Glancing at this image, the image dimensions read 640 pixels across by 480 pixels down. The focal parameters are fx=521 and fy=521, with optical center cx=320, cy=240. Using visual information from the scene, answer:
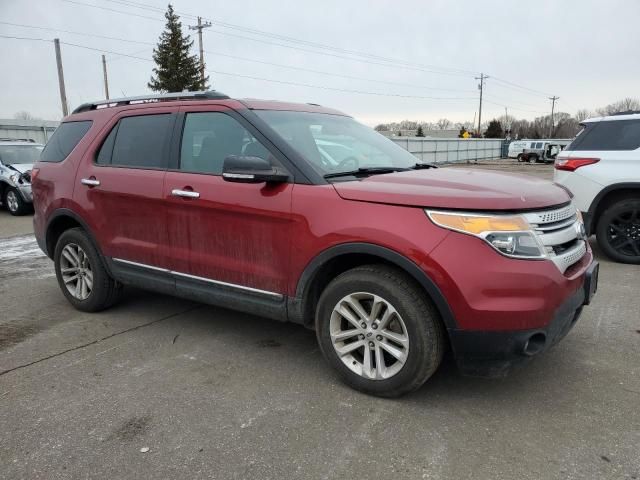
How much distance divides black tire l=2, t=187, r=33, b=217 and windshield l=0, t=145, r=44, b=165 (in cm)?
96

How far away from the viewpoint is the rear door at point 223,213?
3.35 m

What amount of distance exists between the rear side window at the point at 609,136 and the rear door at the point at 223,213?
4940mm

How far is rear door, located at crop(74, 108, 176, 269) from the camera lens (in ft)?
13.1

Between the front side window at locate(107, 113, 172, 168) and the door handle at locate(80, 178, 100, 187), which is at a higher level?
the front side window at locate(107, 113, 172, 168)

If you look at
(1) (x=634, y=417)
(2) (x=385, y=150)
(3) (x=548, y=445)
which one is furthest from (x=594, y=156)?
(3) (x=548, y=445)

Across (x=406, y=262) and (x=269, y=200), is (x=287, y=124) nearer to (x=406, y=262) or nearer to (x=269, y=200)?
(x=269, y=200)

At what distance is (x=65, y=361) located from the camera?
371 cm

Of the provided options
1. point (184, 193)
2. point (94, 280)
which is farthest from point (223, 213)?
point (94, 280)

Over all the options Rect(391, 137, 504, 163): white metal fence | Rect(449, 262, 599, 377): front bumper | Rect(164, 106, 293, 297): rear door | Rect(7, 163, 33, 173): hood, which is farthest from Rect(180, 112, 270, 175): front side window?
Rect(391, 137, 504, 163): white metal fence

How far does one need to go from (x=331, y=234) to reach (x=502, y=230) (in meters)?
0.96

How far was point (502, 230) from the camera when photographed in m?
2.71

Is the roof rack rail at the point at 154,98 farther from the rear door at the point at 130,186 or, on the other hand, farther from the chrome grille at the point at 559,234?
the chrome grille at the point at 559,234

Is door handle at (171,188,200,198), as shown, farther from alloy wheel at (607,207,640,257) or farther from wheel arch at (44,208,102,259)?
alloy wheel at (607,207,640,257)

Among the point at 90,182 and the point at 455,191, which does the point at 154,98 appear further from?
the point at 455,191
